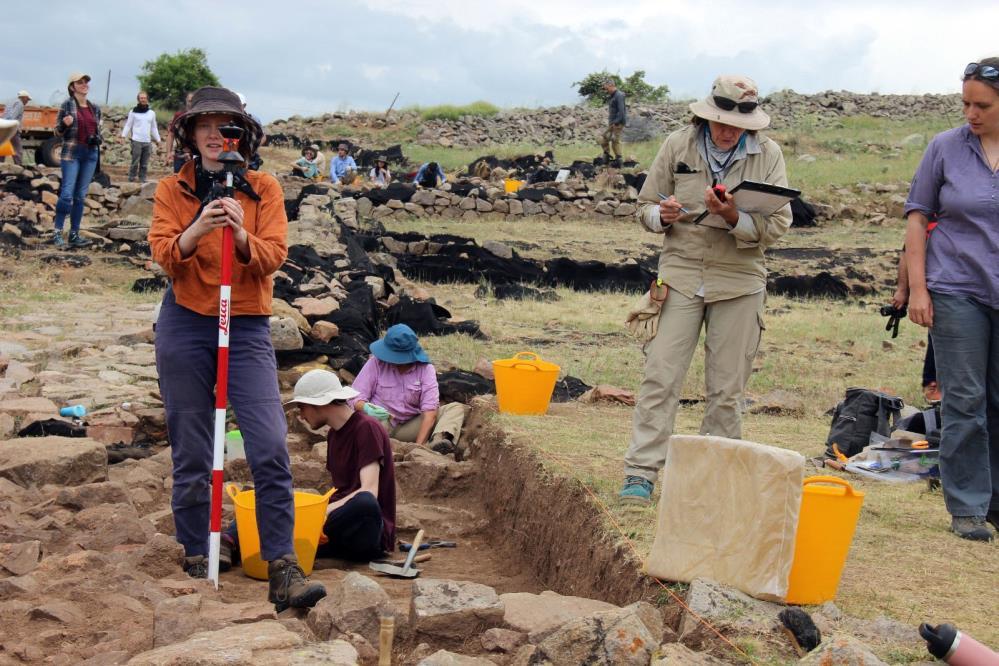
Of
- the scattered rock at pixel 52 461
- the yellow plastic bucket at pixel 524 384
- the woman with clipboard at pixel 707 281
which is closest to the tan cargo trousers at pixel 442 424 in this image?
the yellow plastic bucket at pixel 524 384

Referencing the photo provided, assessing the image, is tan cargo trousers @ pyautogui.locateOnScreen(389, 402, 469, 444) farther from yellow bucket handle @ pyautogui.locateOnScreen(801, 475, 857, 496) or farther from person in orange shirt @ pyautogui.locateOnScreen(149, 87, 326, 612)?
yellow bucket handle @ pyautogui.locateOnScreen(801, 475, 857, 496)

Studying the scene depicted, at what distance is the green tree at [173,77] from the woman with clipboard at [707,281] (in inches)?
1606

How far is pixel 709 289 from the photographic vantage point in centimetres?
533

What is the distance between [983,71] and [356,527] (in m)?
3.60

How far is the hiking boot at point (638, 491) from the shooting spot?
17.8ft

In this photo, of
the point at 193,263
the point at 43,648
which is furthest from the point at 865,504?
the point at 43,648

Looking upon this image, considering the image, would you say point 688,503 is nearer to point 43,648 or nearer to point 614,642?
point 614,642

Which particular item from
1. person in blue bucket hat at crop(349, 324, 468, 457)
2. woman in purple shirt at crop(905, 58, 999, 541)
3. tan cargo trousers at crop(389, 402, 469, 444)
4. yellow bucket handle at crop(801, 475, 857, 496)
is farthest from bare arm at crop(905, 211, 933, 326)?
tan cargo trousers at crop(389, 402, 469, 444)

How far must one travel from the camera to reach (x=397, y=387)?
8.04 m

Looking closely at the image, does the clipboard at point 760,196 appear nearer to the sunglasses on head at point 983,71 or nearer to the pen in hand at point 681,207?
the pen in hand at point 681,207

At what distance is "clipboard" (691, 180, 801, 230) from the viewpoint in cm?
505

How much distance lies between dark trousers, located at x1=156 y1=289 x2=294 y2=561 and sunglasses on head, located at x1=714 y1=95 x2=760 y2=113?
2327 millimetres

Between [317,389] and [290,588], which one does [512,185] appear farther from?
[290,588]

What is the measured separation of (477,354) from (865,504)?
5333 mm
